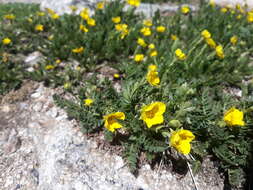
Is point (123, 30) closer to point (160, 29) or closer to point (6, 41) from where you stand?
point (160, 29)

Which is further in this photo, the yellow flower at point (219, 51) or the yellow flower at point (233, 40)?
the yellow flower at point (233, 40)

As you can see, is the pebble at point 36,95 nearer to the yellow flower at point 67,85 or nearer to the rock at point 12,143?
the yellow flower at point 67,85

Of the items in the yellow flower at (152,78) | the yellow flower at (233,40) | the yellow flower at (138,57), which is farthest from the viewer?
the yellow flower at (233,40)

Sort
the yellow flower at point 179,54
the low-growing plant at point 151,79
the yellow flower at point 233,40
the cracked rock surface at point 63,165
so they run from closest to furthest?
the cracked rock surface at point 63,165 → the low-growing plant at point 151,79 → the yellow flower at point 179,54 → the yellow flower at point 233,40


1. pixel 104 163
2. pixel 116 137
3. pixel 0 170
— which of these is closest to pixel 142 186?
pixel 104 163

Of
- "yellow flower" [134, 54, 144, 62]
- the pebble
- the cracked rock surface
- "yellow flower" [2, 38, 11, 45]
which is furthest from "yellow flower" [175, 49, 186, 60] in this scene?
"yellow flower" [2, 38, 11, 45]

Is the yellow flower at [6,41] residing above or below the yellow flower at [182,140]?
above

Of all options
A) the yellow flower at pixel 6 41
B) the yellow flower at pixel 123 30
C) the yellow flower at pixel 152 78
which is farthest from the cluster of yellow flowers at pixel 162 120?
the yellow flower at pixel 6 41

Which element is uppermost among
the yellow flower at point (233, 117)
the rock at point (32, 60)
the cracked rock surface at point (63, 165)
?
the yellow flower at point (233, 117)
